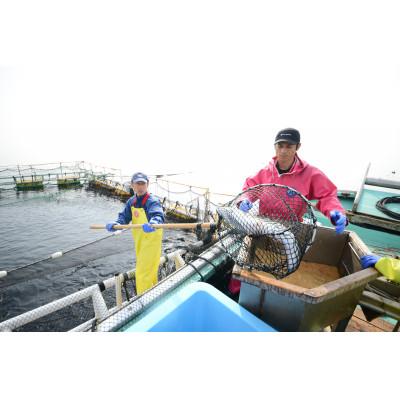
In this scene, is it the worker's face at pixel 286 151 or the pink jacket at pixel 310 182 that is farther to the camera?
the worker's face at pixel 286 151

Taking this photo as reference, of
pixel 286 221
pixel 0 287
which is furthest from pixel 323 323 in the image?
pixel 0 287

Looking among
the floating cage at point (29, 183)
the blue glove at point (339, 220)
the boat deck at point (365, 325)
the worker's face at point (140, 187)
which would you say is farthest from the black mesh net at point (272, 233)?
the floating cage at point (29, 183)

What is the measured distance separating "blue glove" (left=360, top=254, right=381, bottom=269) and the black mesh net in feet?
1.65

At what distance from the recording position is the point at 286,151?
2590 mm

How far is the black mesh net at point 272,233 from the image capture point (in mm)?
1651

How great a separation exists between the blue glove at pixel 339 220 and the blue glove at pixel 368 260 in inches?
13.8

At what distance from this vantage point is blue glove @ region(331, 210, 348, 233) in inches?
81.4

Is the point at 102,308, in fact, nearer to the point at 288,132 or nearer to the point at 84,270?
the point at 288,132

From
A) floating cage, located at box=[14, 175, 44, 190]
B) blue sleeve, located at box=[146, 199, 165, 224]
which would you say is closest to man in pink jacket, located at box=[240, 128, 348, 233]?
blue sleeve, located at box=[146, 199, 165, 224]

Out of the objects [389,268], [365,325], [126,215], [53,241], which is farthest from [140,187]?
[53,241]

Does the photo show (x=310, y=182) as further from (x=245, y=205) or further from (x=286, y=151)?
(x=245, y=205)

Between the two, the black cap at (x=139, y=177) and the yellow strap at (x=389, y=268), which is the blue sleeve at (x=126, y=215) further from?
the yellow strap at (x=389, y=268)

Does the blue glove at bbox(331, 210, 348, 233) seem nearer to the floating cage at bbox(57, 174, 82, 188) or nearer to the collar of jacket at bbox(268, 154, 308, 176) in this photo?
the collar of jacket at bbox(268, 154, 308, 176)
